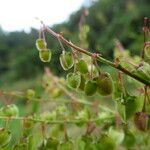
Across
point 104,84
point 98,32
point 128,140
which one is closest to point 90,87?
point 104,84

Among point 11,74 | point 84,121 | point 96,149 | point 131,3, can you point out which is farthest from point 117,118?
point 11,74

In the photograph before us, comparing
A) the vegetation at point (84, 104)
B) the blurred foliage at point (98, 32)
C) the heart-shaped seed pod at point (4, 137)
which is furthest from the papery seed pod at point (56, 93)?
the blurred foliage at point (98, 32)

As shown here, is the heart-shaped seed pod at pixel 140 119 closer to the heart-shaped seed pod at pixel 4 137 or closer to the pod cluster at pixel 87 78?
the pod cluster at pixel 87 78

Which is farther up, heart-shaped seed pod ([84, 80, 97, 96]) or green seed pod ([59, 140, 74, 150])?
heart-shaped seed pod ([84, 80, 97, 96])

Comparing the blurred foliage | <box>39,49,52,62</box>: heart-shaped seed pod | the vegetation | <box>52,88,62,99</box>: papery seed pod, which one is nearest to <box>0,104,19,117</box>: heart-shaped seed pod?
the vegetation

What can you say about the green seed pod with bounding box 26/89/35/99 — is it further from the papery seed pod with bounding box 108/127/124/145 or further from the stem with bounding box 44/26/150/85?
the stem with bounding box 44/26/150/85

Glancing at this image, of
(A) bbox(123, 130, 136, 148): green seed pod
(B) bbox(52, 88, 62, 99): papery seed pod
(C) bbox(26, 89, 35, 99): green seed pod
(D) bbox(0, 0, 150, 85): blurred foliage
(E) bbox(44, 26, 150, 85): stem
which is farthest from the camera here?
(D) bbox(0, 0, 150, 85): blurred foliage

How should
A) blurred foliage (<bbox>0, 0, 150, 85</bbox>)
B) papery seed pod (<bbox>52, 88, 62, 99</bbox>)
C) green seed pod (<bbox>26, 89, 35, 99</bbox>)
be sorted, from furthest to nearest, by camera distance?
blurred foliage (<bbox>0, 0, 150, 85</bbox>)
papery seed pod (<bbox>52, 88, 62, 99</bbox>)
green seed pod (<bbox>26, 89, 35, 99</bbox>)

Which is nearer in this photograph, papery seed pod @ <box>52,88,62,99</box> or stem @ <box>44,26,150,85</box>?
stem @ <box>44,26,150,85</box>

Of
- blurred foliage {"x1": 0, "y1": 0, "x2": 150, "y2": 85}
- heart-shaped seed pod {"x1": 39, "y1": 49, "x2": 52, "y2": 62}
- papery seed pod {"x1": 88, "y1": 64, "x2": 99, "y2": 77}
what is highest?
blurred foliage {"x1": 0, "y1": 0, "x2": 150, "y2": 85}
